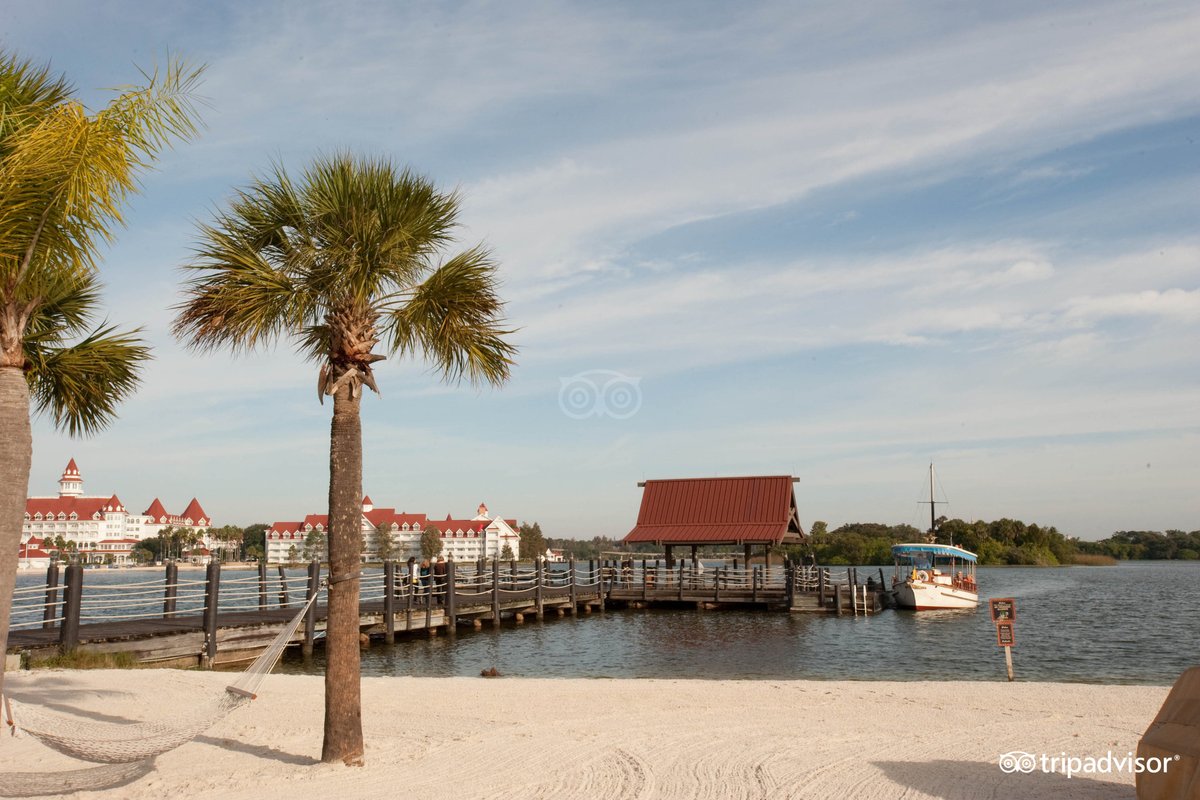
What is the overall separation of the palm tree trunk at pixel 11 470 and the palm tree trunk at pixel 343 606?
264 cm

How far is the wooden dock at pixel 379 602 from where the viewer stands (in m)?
17.8

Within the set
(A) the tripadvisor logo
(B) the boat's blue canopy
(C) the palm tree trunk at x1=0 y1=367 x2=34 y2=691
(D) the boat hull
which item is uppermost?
(C) the palm tree trunk at x1=0 y1=367 x2=34 y2=691

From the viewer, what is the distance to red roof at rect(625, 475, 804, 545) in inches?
1554

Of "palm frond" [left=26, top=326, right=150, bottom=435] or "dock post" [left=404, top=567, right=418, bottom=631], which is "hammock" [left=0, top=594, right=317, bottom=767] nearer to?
"palm frond" [left=26, top=326, right=150, bottom=435]

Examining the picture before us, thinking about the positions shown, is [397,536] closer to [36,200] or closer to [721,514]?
[721,514]

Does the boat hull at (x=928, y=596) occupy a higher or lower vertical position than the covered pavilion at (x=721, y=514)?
lower

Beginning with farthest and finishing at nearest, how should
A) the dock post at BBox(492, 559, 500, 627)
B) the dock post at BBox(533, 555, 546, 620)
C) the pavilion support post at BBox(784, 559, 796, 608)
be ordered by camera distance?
1. the pavilion support post at BBox(784, 559, 796, 608)
2. the dock post at BBox(533, 555, 546, 620)
3. the dock post at BBox(492, 559, 500, 627)

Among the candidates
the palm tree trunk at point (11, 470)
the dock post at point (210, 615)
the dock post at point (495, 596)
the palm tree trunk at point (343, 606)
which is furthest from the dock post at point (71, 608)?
the dock post at point (495, 596)

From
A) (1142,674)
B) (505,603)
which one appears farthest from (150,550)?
(1142,674)

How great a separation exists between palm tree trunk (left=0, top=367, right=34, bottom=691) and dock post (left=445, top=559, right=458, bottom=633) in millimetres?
22649

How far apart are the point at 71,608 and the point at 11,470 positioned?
11.7m

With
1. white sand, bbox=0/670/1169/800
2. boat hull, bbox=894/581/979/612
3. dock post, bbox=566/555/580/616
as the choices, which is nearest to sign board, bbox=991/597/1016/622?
white sand, bbox=0/670/1169/800

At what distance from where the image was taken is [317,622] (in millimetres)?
23266

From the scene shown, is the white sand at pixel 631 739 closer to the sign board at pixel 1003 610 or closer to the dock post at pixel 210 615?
the sign board at pixel 1003 610
